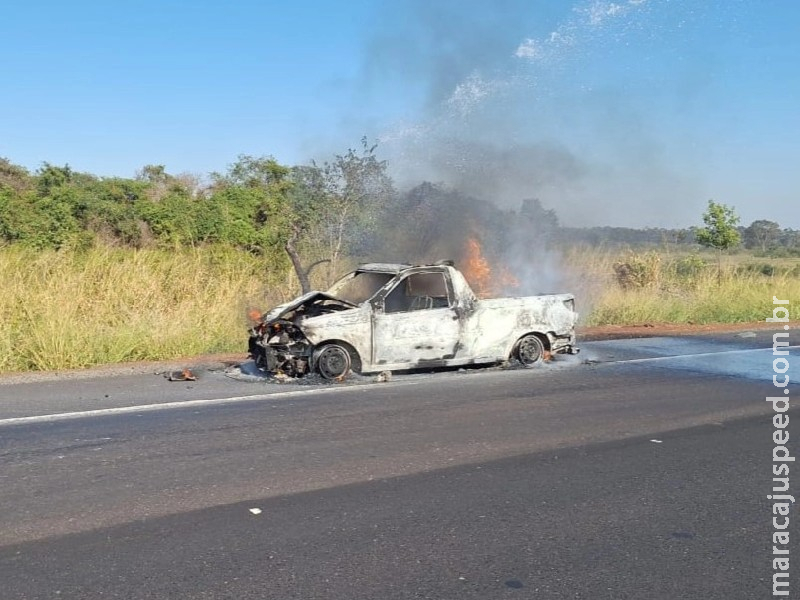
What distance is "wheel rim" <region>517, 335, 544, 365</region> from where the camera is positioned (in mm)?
11656

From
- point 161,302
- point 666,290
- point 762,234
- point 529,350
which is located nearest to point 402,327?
point 529,350

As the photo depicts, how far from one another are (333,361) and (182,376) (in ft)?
6.72

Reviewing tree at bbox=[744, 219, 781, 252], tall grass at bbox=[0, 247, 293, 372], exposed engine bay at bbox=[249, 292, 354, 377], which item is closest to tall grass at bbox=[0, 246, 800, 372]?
tall grass at bbox=[0, 247, 293, 372]

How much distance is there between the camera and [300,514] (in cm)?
504

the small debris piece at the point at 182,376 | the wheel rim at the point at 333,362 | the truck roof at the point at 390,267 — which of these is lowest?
the small debris piece at the point at 182,376

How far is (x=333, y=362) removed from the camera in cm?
1042

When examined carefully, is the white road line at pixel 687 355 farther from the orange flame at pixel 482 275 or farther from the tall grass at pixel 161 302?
the tall grass at pixel 161 302

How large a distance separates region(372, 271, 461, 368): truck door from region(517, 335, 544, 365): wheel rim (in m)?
1.18

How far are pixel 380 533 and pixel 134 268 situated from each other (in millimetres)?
12477

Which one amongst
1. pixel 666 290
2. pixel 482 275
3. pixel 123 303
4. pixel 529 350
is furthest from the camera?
pixel 666 290

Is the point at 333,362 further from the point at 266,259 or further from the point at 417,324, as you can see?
the point at 266,259

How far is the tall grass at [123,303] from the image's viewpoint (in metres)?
12.0

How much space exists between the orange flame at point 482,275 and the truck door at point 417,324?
4.30 metres

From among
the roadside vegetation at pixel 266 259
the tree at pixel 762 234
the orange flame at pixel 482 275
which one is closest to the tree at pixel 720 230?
the roadside vegetation at pixel 266 259
